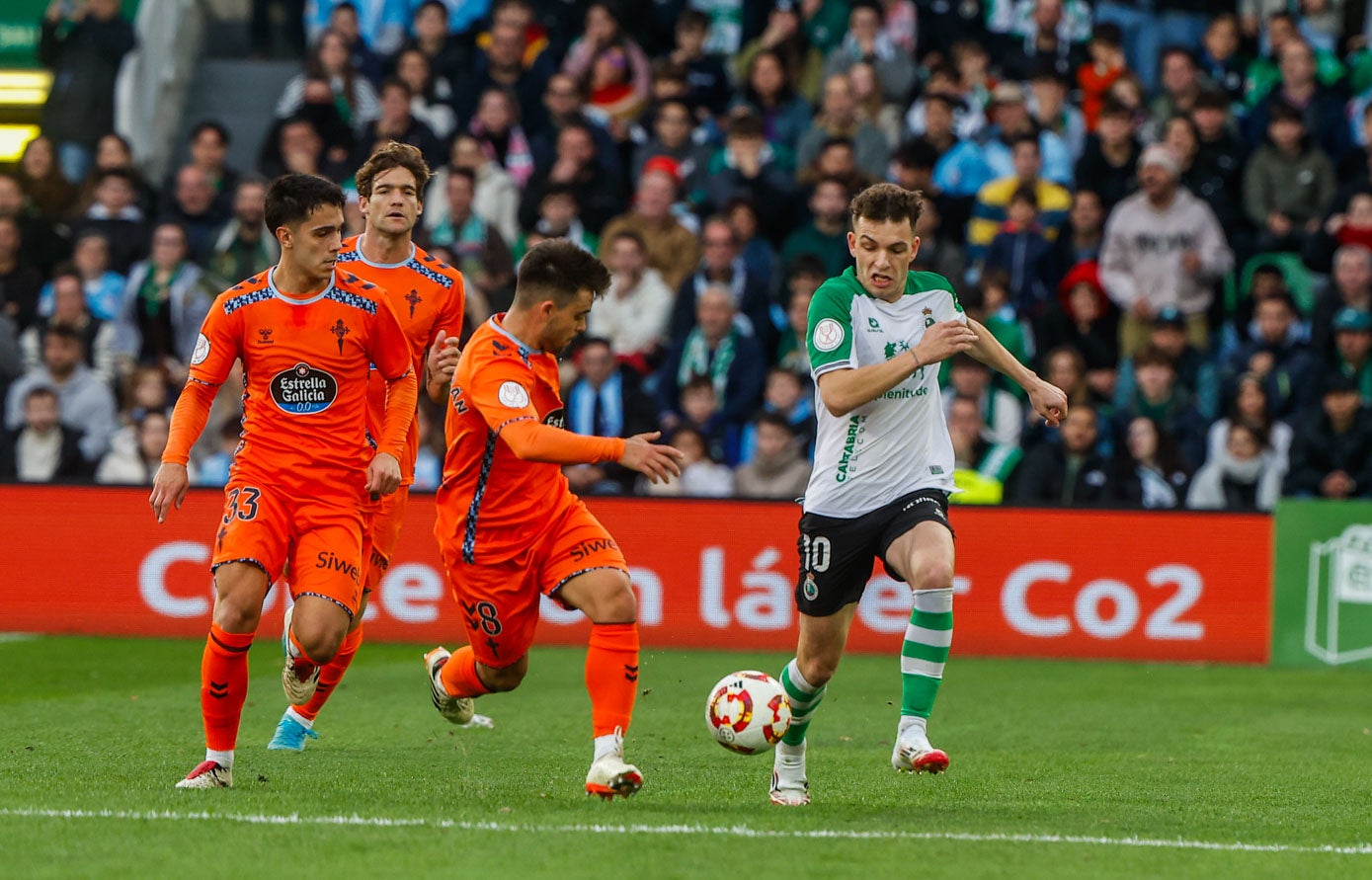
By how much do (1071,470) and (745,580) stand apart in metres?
2.63

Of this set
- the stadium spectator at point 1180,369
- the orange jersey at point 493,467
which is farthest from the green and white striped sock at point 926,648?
the stadium spectator at point 1180,369

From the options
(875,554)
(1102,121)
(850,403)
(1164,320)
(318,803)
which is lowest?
(318,803)

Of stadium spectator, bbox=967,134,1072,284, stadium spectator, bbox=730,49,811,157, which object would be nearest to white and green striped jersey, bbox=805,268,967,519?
stadium spectator, bbox=967,134,1072,284

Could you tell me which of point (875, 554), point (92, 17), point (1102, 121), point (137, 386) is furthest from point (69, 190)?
point (875, 554)

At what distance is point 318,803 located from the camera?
7.05 m

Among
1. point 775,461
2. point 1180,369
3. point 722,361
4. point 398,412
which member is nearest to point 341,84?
point 722,361

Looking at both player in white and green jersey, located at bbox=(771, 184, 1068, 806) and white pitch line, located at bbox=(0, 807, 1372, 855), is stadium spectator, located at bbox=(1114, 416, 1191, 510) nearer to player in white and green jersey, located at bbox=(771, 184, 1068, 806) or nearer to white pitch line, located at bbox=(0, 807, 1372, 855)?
player in white and green jersey, located at bbox=(771, 184, 1068, 806)

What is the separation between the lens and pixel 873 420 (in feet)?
25.7

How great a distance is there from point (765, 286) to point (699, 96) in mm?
2960

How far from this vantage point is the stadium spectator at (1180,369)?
1612 centimetres

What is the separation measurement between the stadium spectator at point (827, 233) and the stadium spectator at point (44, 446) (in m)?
6.09

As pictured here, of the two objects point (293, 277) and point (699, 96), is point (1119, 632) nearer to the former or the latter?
point (699, 96)

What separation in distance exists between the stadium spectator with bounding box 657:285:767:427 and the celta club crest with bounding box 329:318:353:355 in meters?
8.44

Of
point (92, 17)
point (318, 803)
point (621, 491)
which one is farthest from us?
point (92, 17)
